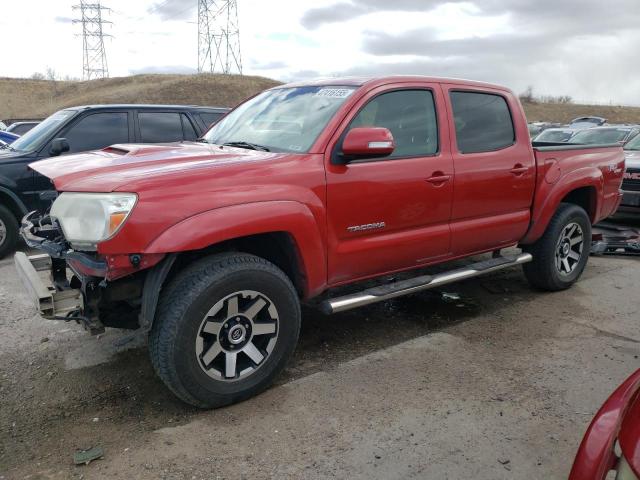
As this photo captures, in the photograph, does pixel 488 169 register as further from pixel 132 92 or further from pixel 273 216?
pixel 132 92

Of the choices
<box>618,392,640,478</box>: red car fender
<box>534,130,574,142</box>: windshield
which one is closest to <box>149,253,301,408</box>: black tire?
<box>618,392,640,478</box>: red car fender

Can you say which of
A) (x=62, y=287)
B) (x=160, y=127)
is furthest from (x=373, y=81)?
(x=160, y=127)

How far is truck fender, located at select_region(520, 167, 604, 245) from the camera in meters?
4.66

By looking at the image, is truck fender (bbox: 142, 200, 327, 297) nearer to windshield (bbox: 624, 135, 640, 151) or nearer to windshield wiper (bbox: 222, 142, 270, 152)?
windshield wiper (bbox: 222, 142, 270, 152)

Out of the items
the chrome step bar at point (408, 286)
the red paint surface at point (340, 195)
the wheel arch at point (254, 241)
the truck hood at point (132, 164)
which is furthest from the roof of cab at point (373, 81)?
the chrome step bar at point (408, 286)

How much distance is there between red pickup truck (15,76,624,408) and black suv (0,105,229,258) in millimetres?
2856

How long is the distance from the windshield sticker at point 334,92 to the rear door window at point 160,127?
3669 mm

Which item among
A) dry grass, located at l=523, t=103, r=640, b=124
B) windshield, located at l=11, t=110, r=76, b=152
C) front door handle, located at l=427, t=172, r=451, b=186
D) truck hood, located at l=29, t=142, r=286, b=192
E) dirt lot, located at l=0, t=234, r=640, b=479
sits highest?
dry grass, located at l=523, t=103, r=640, b=124

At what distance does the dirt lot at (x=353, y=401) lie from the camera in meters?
2.61

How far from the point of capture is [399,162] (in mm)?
3605

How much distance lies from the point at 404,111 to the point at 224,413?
2409mm

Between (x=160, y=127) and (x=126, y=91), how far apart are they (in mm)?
44836

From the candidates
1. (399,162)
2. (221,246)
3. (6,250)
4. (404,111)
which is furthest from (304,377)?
(6,250)

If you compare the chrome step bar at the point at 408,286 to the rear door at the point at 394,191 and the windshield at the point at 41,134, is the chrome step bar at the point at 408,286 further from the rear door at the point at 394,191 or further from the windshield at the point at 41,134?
the windshield at the point at 41,134
